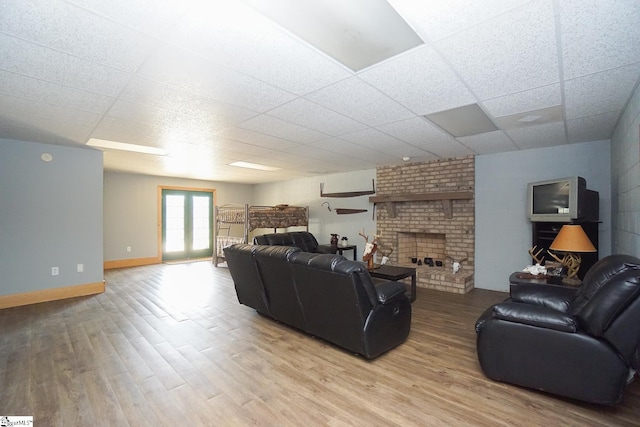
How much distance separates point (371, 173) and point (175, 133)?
4.19 m

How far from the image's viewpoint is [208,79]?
7.58ft

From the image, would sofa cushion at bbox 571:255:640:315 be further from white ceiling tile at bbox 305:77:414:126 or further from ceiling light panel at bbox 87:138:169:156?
ceiling light panel at bbox 87:138:169:156

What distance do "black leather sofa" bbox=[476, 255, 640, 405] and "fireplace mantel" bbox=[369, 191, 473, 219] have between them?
2.95 metres

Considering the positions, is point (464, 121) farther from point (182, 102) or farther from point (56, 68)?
point (56, 68)

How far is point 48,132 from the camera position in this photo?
149 inches

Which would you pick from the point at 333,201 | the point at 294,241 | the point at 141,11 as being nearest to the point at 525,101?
the point at 141,11

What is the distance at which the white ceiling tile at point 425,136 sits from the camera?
347 cm

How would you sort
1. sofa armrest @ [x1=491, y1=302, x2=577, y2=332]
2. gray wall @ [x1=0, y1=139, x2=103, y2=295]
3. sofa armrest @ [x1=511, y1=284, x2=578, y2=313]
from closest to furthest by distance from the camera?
sofa armrest @ [x1=491, y1=302, x2=577, y2=332] < sofa armrest @ [x1=511, y1=284, x2=578, y2=313] < gray wall @ [x1=0, y1=139, x2=103, y2=295]

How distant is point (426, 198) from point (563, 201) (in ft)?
6.95

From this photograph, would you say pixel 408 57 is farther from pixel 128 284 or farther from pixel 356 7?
pixel 128 284

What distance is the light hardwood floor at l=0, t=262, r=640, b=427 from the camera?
1.92 metres

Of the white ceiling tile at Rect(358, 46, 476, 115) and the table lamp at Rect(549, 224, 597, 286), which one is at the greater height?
the white ceiling tile at Rect(358, 46, 476, 115)

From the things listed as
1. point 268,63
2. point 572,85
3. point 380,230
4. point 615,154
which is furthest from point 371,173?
point 268,63

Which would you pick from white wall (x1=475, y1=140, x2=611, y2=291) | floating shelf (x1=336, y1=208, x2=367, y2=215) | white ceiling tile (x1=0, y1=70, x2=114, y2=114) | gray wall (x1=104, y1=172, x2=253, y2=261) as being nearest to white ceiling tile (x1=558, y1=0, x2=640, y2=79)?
white wall (x1=475, y1=140, x2=611, y2=291)
